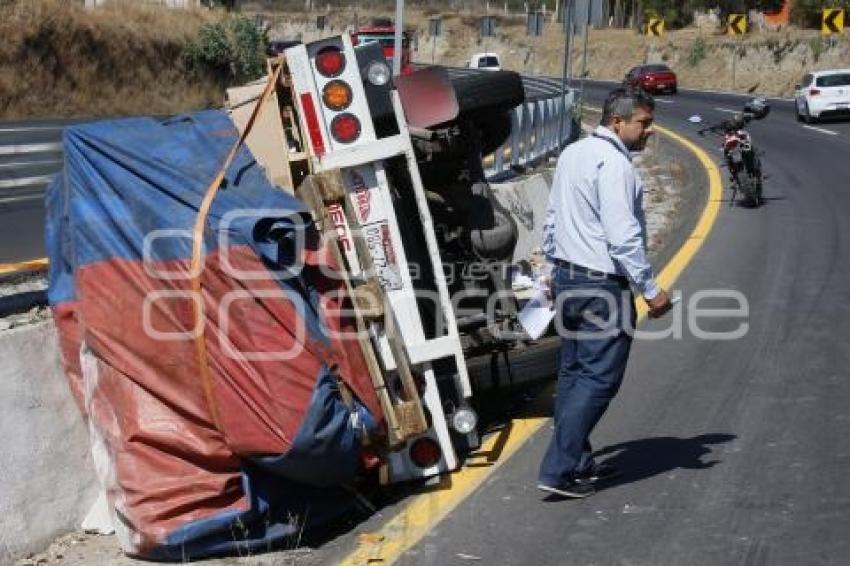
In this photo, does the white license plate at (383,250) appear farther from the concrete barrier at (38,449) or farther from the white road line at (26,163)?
the white road line at (26,163)

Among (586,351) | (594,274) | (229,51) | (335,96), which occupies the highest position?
(335,96)

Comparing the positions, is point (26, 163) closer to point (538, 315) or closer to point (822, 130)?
point (538, 315)

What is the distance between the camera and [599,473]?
6523 millimetres

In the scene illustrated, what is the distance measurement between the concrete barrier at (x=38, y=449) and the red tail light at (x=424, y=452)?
1.56 metres

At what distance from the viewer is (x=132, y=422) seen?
5.55 metres

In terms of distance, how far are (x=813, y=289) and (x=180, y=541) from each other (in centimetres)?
759

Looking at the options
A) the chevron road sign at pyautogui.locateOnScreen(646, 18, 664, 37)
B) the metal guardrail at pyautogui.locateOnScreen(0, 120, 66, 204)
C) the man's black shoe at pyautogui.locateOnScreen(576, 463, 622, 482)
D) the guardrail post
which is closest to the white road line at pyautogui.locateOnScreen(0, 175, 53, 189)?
the metal guardrail at pyautogui.locateOnScreen(0, 120, 66, 204)

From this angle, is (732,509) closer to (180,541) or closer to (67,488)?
(180,541)

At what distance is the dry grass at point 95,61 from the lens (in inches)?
1471

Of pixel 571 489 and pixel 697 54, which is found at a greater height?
pixel 571 489

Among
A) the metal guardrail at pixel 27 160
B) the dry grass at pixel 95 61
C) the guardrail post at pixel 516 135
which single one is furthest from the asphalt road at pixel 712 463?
the dry grass at pixel 95 61

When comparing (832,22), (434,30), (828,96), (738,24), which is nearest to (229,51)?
(828,96)

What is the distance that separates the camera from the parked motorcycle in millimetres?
17625

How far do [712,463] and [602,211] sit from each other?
1596 mm
